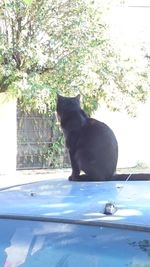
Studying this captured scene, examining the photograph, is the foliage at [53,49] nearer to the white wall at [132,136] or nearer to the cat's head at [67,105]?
the white wall at [132,136]

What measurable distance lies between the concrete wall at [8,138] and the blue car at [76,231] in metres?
13.1

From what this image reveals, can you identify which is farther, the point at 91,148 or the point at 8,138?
the point at 8,138

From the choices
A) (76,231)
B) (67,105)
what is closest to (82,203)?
(76,231)

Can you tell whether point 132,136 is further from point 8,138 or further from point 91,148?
point 91,148

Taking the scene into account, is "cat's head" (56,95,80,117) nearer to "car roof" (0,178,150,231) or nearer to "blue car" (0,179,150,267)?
"car roof" (0,178,150,231)

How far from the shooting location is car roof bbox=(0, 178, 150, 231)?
7.51ft

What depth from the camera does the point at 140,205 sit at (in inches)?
95.2

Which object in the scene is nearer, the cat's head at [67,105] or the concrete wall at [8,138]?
the cat's head at [67,105]

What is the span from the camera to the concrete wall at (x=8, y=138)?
15.7m

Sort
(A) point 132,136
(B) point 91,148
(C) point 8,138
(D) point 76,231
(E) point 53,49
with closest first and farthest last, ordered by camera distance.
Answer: (D) point 76,231, (B) point 91,148, (E) point 53,49, (C) point 8,138, (A) point 132,136

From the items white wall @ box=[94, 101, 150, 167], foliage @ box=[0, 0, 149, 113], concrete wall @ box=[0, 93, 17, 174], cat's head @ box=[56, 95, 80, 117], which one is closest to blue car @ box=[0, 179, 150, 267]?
cat's head @ box=[56, 95, 80, 117]

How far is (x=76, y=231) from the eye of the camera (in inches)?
90.4

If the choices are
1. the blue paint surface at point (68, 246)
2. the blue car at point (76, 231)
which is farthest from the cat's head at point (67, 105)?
the blue paint surface at point (68, 246)

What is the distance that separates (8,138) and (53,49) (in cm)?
302
